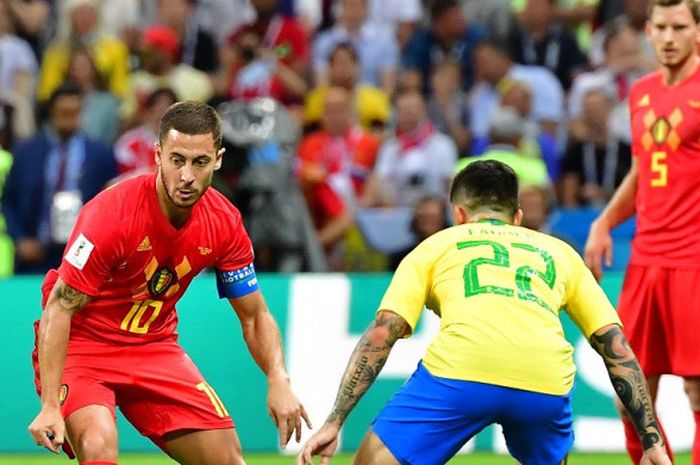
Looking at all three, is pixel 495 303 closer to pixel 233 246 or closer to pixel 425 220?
pixel 233 246

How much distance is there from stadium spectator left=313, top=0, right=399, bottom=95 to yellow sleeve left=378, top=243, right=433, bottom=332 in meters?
8.43

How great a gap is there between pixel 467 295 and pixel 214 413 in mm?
1506

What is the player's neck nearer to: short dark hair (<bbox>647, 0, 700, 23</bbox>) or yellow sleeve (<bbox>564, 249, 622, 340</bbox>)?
short dark hair (<bbox>647, 0, 700, 23</bbox>)

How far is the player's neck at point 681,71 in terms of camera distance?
7820 mm

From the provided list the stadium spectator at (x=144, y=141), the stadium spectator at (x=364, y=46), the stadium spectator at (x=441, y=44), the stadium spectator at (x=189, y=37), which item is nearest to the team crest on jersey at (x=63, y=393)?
the stadium spectator at (x=144, y=141)

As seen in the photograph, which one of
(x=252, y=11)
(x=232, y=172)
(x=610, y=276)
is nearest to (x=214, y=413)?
(x=610, y=276)

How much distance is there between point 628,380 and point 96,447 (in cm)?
215

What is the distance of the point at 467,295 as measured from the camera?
19.8 feet

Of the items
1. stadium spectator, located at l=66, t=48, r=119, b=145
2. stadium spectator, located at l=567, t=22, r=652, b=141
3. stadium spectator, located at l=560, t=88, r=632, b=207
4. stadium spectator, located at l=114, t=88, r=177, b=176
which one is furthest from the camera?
stadium spectator, located at l=567, t=22, r=652, b=141

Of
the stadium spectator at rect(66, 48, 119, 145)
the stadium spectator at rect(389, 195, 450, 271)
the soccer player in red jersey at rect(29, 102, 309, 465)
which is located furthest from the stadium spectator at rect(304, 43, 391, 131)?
the soccer player in red jersey at rect(29, 102, 309, 465)

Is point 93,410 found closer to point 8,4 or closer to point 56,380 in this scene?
point 56,380

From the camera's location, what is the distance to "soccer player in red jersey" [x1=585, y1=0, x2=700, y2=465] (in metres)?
7.72

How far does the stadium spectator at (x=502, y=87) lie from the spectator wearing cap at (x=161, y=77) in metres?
2.42

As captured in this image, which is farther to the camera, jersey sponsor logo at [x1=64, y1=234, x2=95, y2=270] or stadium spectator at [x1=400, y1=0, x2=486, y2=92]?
stadium spectator at [x1=400, y1=0, x2=486, y2=92]
